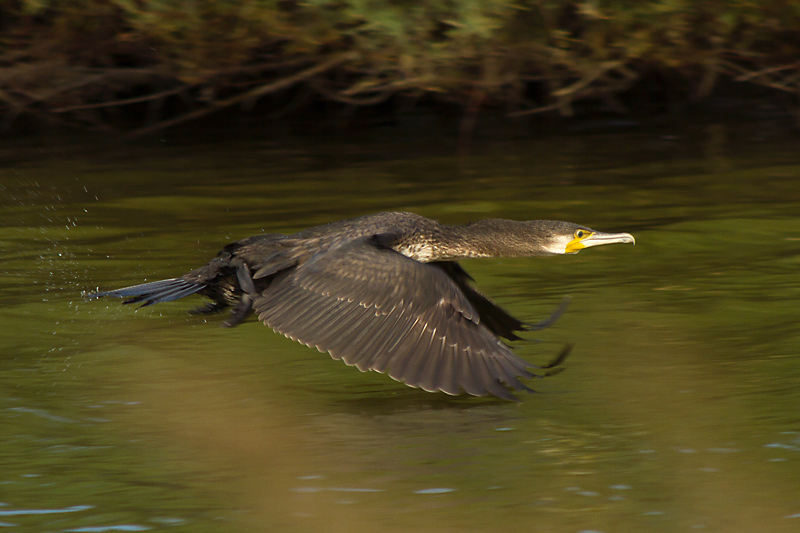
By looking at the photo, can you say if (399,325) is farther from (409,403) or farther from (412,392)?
(412,392)

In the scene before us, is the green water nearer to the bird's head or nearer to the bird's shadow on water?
the bird's shadow on water

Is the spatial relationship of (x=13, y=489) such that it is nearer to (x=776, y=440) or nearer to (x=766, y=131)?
(x=776, y=440)

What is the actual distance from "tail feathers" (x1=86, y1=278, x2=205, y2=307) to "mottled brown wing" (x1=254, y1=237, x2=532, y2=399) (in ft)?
2.40

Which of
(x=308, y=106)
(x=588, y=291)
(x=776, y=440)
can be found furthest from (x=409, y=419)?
(x=308, y=106)

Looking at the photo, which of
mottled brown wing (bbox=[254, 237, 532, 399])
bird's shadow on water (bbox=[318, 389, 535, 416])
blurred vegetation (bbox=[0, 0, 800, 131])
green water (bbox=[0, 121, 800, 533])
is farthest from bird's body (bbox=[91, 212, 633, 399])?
blurred vegetation (bbox=[0, 0, 800, 131])

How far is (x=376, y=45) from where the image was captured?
9.87 meters

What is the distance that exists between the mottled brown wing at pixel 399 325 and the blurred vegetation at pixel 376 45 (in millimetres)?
4376

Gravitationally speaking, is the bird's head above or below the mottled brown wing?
above

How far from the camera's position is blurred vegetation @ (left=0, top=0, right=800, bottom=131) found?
31.1 feet

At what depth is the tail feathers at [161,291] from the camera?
5.55 m

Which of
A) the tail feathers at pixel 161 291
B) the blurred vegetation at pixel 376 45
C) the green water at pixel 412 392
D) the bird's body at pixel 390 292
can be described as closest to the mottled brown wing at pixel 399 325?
the bird's body at pixel 390 292

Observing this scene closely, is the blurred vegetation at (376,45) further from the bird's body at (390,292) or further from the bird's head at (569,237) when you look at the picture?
the bird's body at (390,292)

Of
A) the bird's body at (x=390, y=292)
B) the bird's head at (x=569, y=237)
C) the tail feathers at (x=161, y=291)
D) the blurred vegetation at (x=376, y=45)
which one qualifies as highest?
the blurred vegetation at (x=376, y=45)

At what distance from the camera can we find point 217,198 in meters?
9.48
